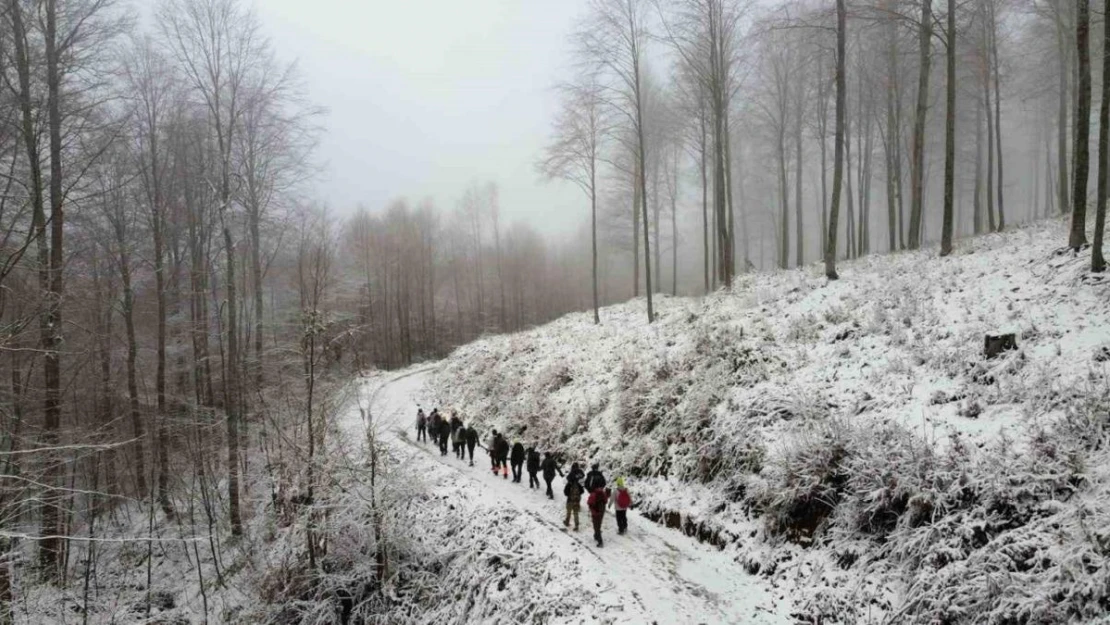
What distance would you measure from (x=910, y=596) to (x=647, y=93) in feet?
75.5

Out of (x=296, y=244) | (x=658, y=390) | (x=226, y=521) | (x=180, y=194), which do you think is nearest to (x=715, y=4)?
(x=658, y=390)

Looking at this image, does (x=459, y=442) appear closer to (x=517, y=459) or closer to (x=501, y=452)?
(x=501, y=452)

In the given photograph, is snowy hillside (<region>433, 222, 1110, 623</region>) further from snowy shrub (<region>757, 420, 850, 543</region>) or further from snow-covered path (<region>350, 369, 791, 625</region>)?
snow-covered path (<region>350, 369, 791, 625</region>)

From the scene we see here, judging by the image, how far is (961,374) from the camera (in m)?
8.87

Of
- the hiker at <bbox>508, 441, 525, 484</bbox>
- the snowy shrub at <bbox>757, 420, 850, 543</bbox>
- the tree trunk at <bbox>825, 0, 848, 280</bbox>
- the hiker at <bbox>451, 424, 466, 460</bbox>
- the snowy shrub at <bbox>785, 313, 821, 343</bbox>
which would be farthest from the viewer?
the hiker at <bbox>451, 424, 466, 460</bbox>

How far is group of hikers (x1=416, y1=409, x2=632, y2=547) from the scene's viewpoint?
10.4m

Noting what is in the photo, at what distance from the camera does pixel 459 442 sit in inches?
668

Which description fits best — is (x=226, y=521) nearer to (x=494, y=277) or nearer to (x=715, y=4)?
(x=715, y=4)

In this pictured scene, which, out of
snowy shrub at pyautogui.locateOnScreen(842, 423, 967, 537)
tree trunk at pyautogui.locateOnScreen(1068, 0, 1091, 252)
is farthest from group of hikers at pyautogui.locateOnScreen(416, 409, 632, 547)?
tree trunk at pyautogui.locateOnScreen(1068, 0, 1091, 252)

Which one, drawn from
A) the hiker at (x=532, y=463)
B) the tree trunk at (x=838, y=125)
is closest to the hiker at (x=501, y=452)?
the hiker at (x=532, y=463)

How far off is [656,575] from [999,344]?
280 inches

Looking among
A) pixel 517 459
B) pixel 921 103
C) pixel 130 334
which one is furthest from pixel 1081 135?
pixel 130 334

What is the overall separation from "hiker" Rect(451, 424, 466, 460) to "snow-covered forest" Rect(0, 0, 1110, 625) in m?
0.60

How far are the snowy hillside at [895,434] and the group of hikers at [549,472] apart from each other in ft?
4.14
